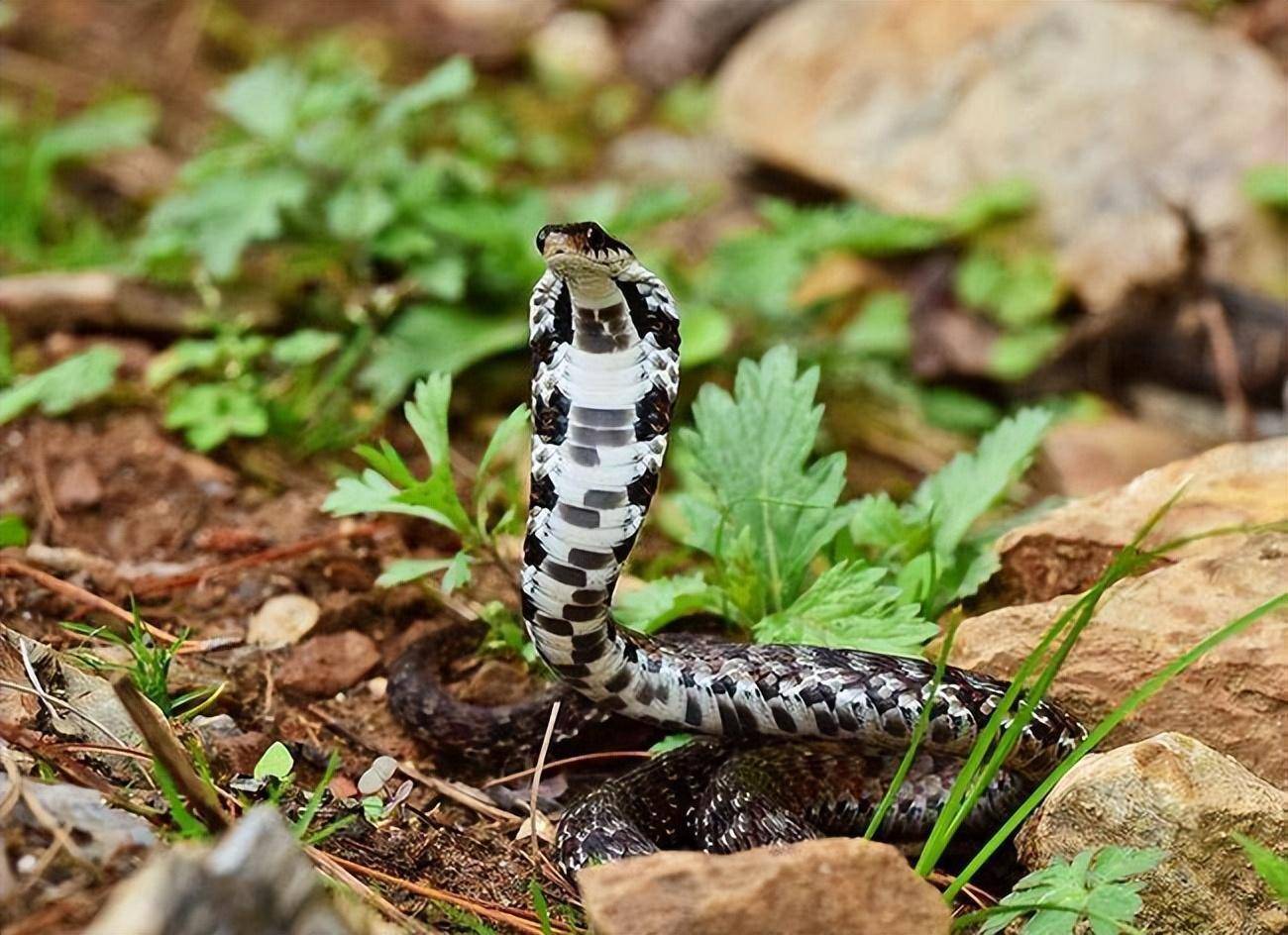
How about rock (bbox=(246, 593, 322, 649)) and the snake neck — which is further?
rock (bbox=(246, 593, 322, 649))

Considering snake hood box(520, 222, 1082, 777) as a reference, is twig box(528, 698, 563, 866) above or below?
below

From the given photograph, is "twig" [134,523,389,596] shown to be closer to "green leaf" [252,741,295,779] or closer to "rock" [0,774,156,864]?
"green leaf" [252,741,295,779]

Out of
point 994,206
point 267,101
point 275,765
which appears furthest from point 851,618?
point 994,206

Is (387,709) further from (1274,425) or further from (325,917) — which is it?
(1274,425)

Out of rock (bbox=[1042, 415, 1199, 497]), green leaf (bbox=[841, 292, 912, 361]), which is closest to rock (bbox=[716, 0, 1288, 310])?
green leaf (bbox=[841, 292, 912, 361])

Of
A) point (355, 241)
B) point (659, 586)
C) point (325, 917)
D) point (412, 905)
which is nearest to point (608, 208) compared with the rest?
point (355, 241)

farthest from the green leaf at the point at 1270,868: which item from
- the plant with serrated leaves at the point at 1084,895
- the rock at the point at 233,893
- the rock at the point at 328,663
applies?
the rock at the point at 328,663

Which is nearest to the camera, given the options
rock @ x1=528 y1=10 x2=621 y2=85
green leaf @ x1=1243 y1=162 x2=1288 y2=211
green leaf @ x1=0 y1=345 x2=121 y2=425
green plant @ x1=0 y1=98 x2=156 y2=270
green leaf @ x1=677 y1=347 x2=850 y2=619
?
green leaf @ x1=677 y1=347 x2=850 y2=619

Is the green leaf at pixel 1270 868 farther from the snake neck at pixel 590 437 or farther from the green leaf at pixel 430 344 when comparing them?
the green leaf at pixel 430 344

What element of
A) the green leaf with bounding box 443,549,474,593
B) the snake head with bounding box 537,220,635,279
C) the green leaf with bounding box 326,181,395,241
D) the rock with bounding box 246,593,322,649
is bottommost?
the rock with bounding box 246,593,322,649
